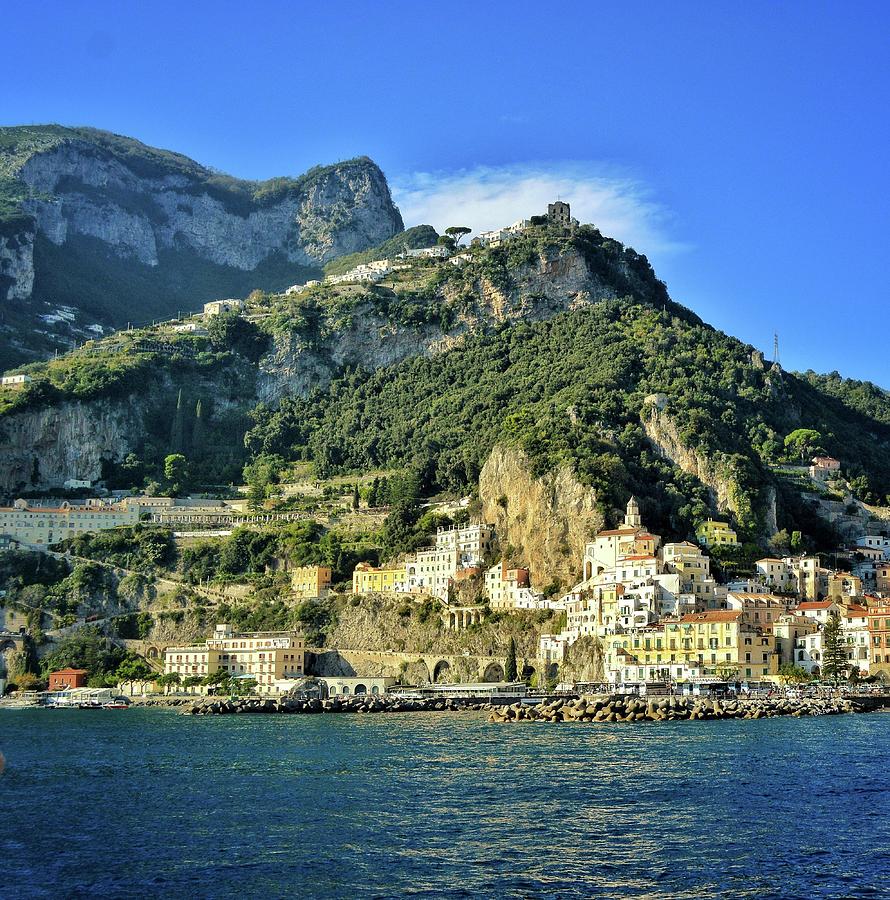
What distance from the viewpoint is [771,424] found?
418 feet

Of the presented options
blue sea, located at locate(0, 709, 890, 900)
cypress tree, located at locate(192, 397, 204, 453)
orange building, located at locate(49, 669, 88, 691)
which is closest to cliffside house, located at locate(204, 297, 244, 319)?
cypress tree, located at locate(192, 397, 204, 453)

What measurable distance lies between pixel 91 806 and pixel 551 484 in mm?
65340

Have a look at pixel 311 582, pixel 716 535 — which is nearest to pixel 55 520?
pixel 311 582


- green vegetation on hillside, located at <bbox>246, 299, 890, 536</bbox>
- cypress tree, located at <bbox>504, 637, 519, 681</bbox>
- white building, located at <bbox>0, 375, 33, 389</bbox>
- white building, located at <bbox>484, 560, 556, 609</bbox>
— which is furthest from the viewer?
white building, located at <bbox>0, 375, 33, 389</bbox>

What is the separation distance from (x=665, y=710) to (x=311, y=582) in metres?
44.5

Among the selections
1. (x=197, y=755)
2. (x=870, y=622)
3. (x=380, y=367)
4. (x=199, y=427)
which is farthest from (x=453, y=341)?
(x=197, y=755)

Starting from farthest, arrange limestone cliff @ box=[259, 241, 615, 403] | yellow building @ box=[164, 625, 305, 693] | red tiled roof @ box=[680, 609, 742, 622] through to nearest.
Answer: limestone cliff @ box=[259, 241, 615, 403] → yellow building @ box=[164, 625, 305, 693] → red tiled roof @ box=[680, 609, 742, 622]

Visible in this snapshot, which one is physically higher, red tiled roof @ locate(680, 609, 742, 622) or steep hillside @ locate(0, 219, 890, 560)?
steep hillside @ locate(0, 219, 890, 560)

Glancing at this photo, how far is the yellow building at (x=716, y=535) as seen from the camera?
101750 mm

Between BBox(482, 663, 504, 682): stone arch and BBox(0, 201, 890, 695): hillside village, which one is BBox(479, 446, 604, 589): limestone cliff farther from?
BBox(482, 663, 504, 682): stone arch

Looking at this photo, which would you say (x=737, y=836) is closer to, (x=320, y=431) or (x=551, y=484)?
(x=551, y=484)

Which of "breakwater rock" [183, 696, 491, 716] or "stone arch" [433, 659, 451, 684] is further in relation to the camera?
"stone arch" [433, 659, 451, 684]

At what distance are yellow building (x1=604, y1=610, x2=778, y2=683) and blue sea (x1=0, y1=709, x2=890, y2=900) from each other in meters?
21.6

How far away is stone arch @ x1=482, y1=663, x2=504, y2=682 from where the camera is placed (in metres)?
96.8
